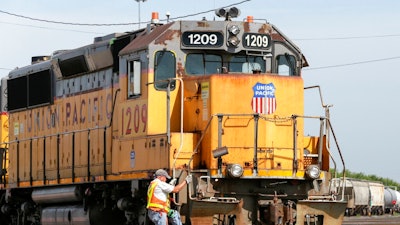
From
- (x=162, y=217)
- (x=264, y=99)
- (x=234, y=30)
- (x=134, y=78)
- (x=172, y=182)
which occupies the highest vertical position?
(x=234, y=30)

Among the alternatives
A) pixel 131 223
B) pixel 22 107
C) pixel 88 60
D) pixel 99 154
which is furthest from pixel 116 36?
pixel 22 107

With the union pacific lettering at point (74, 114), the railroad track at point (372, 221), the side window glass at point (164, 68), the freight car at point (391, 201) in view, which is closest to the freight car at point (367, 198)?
the freight car at point (391, 201)

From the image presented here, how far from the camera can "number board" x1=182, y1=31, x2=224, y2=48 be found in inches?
656

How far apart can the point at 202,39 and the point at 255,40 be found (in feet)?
3.09

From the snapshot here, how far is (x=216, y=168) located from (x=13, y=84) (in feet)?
28.4

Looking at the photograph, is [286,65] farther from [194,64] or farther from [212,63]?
[194,64]

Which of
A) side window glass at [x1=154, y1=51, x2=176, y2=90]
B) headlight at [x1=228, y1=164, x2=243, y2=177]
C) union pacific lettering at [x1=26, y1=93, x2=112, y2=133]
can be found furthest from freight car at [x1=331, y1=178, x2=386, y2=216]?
headlight at [x1=228, y1=164, x2=243, y2=177]

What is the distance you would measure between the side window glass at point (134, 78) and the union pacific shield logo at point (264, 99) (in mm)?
2026

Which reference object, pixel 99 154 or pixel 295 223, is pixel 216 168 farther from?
pixel 99 154

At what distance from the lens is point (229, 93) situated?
53.8ft

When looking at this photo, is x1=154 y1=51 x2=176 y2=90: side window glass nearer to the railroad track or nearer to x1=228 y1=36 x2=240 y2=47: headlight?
x1=228 y1=36 x2=240 y2=47: headlight

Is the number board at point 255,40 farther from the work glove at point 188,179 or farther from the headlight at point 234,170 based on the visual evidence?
the work glove at point 188,179

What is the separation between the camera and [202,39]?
16656mm

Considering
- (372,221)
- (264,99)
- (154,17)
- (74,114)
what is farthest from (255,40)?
(372,221)
